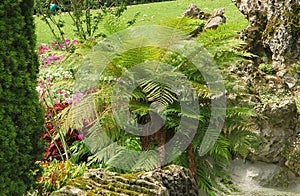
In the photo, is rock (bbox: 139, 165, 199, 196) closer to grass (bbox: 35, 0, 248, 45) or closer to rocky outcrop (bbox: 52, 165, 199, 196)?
rocky outcrop (bbox: 52, 165, 199, 196)

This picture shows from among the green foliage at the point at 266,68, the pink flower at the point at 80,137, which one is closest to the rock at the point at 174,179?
the pink flower at the point at 80,137

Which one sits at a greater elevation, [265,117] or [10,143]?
[10,143]

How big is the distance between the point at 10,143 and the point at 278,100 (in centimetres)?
334

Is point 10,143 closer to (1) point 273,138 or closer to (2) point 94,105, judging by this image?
(2) point 94,105

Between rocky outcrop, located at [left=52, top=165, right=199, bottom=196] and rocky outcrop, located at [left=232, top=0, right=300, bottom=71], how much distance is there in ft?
12.5

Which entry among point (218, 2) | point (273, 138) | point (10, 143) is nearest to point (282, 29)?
point (273, 138)

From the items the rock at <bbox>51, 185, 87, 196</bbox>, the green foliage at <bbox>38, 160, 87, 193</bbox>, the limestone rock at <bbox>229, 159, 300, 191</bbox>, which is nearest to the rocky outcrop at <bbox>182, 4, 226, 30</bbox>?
the limestone rock at <bbox>229, 159, 300, 191</bbox>

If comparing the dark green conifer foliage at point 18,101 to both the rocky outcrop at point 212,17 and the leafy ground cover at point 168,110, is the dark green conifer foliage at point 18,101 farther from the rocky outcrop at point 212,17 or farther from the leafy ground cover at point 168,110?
the rocky outcrop at point 212,17

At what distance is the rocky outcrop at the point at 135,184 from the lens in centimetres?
347

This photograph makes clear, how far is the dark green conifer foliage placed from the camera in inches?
142

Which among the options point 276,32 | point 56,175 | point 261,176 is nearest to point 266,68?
point 276,32

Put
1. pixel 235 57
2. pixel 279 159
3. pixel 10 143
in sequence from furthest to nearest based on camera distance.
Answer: pixel 279 159, pixel 235 57, pixel 10 143

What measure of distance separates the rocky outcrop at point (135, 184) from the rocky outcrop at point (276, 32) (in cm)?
382

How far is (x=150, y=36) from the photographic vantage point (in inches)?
171
